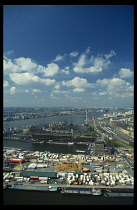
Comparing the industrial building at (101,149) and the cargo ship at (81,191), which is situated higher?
the industrial building at (101,149)

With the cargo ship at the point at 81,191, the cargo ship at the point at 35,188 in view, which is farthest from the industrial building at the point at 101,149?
the cargo ship at the point at 35,188

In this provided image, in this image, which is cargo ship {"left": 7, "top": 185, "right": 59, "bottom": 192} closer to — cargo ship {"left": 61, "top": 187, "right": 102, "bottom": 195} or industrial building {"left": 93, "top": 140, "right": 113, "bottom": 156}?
cargo ship {"left": 61, "top": 187, "right": 102, "bottom": 195}

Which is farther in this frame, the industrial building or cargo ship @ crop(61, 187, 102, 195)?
the industrial building

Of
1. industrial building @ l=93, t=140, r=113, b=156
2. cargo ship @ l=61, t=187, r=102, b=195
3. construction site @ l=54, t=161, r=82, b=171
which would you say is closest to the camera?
cargo ship @ l=61, t=187, r=102, b=195

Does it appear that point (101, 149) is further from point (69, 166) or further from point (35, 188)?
point (35, 188)

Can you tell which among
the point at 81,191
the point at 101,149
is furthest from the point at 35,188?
the point at 101,149

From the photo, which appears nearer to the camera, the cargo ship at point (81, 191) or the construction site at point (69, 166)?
the cargo ship at point (81, 191)

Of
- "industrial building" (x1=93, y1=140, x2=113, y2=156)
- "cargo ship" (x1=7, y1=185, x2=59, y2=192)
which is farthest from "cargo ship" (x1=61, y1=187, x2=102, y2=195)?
"industrial building" (x1=93, y1=140, x2=113, y2=156)

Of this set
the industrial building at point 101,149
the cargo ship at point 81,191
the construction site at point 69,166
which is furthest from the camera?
the industrial building at point 101,149

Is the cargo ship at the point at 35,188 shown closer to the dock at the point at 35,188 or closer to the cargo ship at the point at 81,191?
the dock at the point at 35,188
